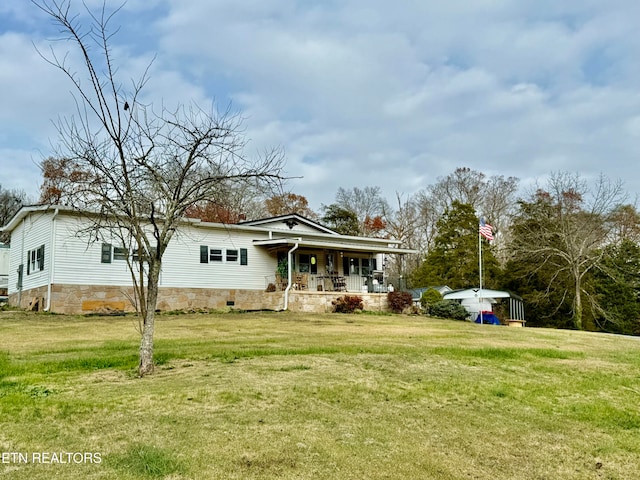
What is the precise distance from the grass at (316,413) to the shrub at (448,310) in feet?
40.9

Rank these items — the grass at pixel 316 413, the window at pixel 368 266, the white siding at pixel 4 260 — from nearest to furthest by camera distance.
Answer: the grass at pixel 316 413
the white siding at pixel 4 260
the window at pixel 368 266

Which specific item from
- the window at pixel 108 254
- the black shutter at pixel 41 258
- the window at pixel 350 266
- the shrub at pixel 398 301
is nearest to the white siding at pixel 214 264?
the window at pixel 108 254

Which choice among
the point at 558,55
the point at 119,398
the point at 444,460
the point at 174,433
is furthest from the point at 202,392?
the point at 558,55

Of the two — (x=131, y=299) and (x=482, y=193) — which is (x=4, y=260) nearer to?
(x=131, y=299)

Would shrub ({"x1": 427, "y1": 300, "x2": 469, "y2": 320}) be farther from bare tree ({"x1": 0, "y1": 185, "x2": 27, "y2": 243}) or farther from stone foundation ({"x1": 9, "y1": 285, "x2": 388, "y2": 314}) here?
bare tree ({"x1": 0, "y1": 185, "x2": 27, "y2": 243})

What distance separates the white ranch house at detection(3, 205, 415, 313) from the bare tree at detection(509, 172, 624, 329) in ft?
29.0

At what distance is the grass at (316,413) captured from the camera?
4480 mm

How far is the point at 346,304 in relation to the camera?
23469 millimetres

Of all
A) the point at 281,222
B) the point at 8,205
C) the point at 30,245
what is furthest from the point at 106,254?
the point at 8,205

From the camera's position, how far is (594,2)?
40.2ft

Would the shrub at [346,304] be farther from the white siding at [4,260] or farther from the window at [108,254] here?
the white siding at [4,260]

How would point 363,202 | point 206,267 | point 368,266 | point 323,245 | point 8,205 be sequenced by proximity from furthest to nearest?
1. point 363,202
2. point 8,205
3. point 368,266
4. point 323,245
5. point 206,267

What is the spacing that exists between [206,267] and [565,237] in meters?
18.2

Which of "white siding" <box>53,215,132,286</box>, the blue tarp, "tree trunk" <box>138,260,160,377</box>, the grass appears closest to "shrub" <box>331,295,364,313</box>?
the blue tarp
